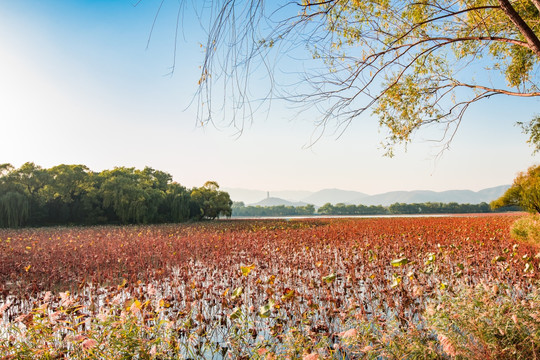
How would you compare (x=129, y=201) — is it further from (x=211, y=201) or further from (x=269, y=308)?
(x=269, y=308)

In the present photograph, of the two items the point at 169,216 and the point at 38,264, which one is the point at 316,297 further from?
the point at 169,216

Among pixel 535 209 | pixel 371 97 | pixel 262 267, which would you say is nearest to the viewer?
pixel 371 97

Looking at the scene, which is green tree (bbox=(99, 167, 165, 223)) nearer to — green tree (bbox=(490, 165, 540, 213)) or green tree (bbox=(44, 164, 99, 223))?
green tree (bbox=(44, 164, 99, 223))

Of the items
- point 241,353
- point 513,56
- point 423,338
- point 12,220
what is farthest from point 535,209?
point 12,220

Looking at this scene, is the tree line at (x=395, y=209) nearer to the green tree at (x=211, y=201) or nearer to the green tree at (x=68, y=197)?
the green tree at (x=211, y=201)

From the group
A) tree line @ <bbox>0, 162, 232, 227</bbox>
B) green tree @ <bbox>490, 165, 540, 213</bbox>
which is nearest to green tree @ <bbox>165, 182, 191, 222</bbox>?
tree line @ <bbox>0, 162, 232, 227</bbox>

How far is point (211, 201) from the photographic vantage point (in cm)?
4697

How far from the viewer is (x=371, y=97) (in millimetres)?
3967

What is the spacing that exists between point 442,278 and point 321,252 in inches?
191

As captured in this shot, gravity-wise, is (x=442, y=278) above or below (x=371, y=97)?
below

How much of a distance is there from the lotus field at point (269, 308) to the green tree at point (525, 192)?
17.5 ft

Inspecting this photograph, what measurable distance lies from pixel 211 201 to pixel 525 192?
125 ft

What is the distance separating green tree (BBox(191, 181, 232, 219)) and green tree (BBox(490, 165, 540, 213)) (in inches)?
1324

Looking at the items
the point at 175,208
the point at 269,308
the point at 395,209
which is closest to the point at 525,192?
the point at 269,308
